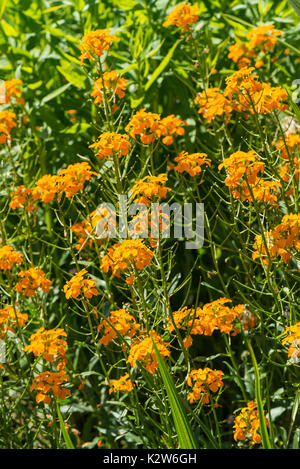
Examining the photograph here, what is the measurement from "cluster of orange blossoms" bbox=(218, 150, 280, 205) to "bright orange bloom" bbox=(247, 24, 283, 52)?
31.7 inches

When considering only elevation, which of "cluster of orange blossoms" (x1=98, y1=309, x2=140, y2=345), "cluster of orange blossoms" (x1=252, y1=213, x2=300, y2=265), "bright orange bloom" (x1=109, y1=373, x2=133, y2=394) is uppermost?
"cluster of orange blossoms" (x1=252, y1=213, x2=300, y2=265)

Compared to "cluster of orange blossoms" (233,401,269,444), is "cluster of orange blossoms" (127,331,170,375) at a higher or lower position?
higher

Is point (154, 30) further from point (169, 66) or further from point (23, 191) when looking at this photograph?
point (23, 191)

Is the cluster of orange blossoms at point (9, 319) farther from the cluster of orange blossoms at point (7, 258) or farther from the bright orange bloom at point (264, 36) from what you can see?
the bright orange bloom at point (264, 36)

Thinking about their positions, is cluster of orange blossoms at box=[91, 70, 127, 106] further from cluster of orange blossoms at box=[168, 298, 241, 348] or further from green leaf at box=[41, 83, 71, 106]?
cluster of orange blossoms at box=[168, 298, 241, 348]

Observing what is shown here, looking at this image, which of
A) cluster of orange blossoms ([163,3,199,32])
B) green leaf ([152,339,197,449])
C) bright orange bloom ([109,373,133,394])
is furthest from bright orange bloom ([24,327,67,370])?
cluster of orange blossoms ([163,3,199,32])

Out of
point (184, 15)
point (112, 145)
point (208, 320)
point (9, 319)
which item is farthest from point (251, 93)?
point (9, 319)

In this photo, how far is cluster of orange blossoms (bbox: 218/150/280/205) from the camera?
179 centimetres

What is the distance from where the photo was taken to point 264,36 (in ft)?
8.07

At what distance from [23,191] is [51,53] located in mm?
898

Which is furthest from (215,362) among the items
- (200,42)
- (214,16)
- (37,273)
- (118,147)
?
(214,16)

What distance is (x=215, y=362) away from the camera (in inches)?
104

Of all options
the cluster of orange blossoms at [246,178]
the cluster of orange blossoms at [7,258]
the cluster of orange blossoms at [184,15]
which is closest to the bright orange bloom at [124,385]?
the cluster of orange blossoms at [7,258]

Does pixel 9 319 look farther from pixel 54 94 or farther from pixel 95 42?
pixel 54 94
